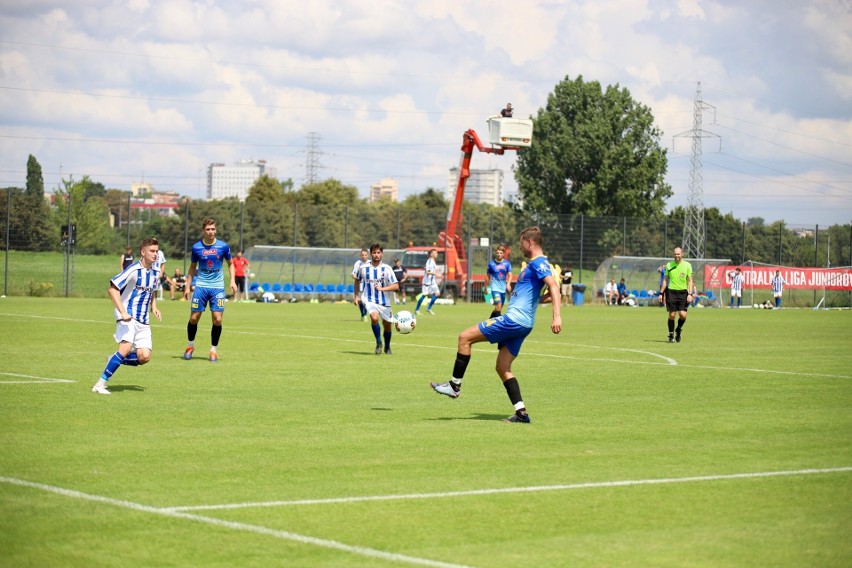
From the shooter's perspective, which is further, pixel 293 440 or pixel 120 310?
pixel 120 310

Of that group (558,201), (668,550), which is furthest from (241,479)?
(558,201)

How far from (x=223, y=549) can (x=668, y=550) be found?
105 inches

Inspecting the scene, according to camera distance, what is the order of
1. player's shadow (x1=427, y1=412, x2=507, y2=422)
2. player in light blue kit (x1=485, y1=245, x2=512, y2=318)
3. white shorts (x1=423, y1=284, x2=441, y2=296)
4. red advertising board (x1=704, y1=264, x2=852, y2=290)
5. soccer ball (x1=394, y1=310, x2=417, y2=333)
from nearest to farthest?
1. player's shadow (x1=427, y1=412, x2=507, y2=422)
2. soccer ball (x1=394, y1=310, x2=417, y2=333)
3. player in light blue kit (x1=485, y1=245, x2=512, y2=318)
4. white shorts (x1=423, y1=284, x2=441, y2=296)
5. red advertising board (x1=704, y1=264, x2=852, y2=290)

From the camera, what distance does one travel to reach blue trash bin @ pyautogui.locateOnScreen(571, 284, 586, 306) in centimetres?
6131

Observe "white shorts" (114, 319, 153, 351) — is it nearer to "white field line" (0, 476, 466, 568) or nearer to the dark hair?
the dark hair

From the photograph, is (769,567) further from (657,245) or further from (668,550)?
(657,245)

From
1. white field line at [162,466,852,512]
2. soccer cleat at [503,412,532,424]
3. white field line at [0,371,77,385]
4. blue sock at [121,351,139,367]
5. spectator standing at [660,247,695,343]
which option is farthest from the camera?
spectator standing at [660,247,695,343]

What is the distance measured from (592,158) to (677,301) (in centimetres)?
Answer: 7278

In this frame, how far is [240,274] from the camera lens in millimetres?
52156

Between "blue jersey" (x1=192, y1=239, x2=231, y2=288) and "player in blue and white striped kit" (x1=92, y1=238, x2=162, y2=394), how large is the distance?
4580mm

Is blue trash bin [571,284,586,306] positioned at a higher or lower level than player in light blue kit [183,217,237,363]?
lower

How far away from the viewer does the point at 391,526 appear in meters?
7.35

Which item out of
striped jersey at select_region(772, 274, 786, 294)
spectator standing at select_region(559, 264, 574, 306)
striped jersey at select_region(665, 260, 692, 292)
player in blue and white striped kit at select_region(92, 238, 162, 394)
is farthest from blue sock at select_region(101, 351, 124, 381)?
striped jersey at select_region(772, 274, 786, 294)

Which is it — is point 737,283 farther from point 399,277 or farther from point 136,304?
point 136,304
